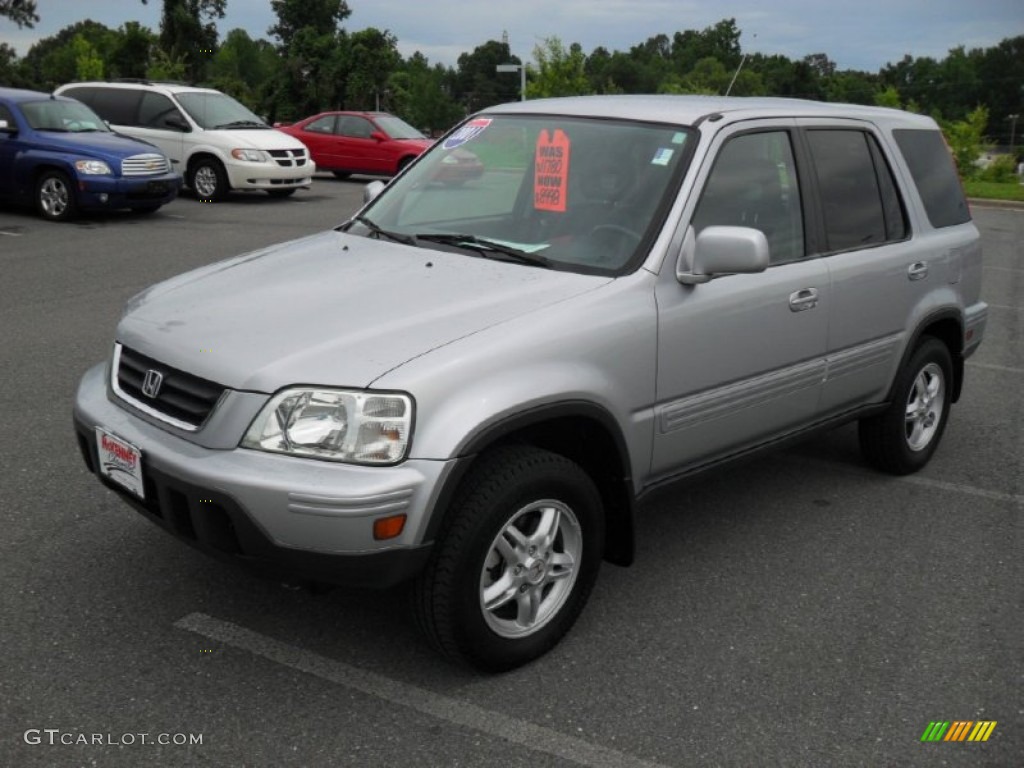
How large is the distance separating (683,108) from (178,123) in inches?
555

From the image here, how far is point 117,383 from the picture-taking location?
3475 millimetres

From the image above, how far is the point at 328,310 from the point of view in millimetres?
3283

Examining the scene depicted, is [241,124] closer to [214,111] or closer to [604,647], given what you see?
[214,111]

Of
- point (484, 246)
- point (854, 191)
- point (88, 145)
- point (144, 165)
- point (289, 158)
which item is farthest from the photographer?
point (289, 158)

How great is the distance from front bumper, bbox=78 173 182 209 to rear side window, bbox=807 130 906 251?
11024 millimetres

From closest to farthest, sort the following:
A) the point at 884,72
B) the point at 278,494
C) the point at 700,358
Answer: the point at 278,494 < the point at 700,358 < the point at 884,72

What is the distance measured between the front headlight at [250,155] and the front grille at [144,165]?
8.00ft

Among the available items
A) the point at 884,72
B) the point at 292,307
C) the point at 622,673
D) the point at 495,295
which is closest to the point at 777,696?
the point at 622,673

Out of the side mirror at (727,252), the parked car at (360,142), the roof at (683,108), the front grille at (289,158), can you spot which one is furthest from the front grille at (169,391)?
the parked car at (360,142)

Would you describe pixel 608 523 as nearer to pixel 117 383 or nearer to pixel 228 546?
pixel 228 546

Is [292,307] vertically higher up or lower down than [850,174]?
lower down

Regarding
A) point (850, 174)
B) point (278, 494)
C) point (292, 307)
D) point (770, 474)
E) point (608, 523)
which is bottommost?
point (770, 474)

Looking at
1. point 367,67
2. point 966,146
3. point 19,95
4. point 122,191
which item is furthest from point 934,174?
point 367,67

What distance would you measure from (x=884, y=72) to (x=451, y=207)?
14159 centimetres
